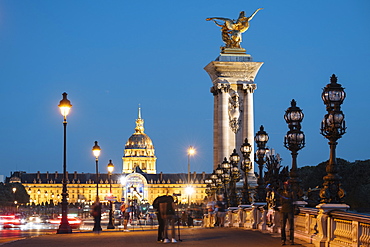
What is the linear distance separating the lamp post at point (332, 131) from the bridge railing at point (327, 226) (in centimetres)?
59

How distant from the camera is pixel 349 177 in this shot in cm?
11681

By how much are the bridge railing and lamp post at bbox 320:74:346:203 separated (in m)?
0.59

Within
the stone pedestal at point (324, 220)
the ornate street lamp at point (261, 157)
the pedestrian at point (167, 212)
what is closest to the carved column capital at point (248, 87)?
the ornate street lamp at point (261, 157)

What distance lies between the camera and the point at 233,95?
58.2 m

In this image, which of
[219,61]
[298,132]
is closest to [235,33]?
[219,61]

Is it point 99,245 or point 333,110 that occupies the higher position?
point 333,110

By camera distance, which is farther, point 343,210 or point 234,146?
point 234,146

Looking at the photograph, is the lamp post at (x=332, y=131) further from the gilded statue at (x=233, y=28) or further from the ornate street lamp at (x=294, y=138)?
the gilded statue at (x=233, y=28)

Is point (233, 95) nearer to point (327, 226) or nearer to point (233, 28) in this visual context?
point (233, 28)

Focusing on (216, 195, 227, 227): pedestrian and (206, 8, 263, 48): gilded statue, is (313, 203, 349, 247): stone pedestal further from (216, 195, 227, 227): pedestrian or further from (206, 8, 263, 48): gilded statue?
→ (206, 8, 263, 48): gilded statue

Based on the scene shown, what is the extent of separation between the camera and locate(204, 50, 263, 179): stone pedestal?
57.9m

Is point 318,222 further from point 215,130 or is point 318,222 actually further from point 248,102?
point 215,130

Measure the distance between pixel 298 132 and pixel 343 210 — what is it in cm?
582

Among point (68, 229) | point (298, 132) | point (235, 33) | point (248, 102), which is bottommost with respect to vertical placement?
point (68, 229)
